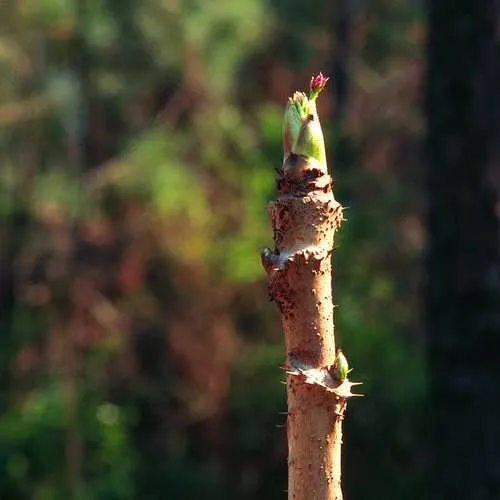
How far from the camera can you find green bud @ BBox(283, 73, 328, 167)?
29.5 inches

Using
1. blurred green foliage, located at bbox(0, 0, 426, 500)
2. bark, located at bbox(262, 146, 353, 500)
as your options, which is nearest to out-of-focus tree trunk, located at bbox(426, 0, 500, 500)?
blurred green foliage, located at bbox(0, 0, 426, 500)

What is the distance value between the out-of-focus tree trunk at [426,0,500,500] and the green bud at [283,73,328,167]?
252 cm

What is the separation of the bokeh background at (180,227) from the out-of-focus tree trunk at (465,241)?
58.4 inches

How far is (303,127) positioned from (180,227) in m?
6.11

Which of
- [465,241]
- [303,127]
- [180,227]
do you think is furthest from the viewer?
[180,227]

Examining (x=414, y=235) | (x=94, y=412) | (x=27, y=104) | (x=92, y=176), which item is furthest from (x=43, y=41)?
(x=414, y=235)

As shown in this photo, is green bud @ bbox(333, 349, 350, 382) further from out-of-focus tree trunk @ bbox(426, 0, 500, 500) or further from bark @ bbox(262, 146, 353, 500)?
out-of-focus tree trunk @ bbox(426, 0, 500, 500)

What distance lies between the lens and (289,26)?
755 centimetres

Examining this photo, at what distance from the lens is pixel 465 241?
324 centimetres

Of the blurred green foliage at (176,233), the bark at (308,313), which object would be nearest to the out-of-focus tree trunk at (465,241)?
the blurred green foliage at (176,233)

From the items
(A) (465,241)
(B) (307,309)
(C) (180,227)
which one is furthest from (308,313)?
(C) (180,227)

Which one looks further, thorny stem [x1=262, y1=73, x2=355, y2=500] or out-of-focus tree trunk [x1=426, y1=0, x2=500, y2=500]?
out-of-focus tree trunk [x1=426, y1=0, x2=500, y2=500]

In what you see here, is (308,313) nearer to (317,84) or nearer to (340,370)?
(340,370)

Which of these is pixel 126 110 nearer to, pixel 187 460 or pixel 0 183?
pixel 0 183
